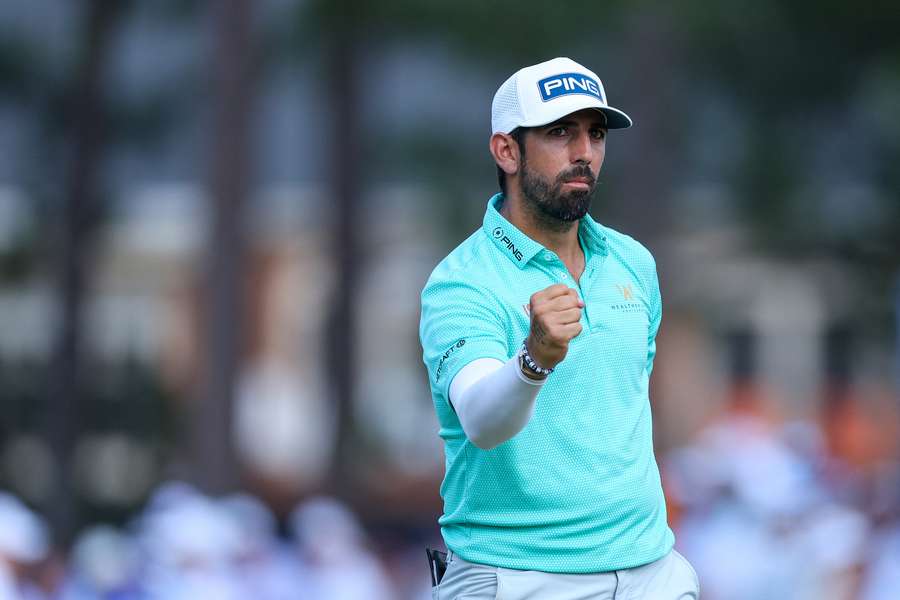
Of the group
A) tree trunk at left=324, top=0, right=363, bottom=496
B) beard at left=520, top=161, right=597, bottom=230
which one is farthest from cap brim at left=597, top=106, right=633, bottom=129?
tree trunk at left=324, top=0, right=363, bottom=496

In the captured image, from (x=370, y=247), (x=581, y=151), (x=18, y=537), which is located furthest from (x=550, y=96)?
(x=370, y=247)

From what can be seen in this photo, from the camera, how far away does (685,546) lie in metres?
12.6

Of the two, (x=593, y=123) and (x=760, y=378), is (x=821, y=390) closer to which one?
(x=760, y=378)

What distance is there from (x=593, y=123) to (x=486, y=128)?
66.6ft

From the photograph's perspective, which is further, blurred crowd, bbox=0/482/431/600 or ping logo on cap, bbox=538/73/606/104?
blurred crowd, bbox=0/482/431/600

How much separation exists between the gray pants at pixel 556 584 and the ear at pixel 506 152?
3.10 feet

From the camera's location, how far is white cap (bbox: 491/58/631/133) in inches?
179

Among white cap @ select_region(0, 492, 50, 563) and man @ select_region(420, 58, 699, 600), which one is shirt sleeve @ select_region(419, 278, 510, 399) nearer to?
man @ select_region(420, 58, 699, 600)

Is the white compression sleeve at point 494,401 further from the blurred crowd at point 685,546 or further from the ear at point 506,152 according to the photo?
the blurred crowd at point 685,546

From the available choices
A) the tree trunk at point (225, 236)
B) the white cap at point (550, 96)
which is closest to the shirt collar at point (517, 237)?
the white cap at point (550, 96)

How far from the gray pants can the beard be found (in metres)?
0.85

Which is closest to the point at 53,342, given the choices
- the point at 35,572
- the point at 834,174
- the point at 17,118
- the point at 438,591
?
the point at 17,118

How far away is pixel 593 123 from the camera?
4.64 m

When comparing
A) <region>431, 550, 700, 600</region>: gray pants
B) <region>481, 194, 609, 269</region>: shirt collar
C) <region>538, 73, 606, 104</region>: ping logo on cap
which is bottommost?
<region>431, 550, 700, 600</region>: gray pants
